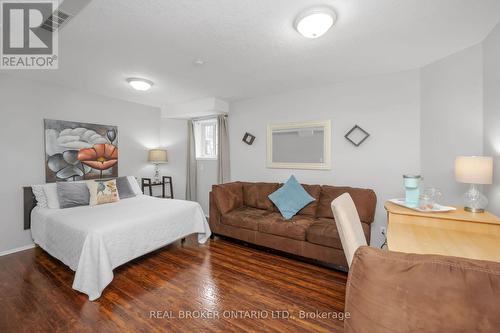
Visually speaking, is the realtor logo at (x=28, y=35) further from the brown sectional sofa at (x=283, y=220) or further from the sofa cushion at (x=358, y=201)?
the sofa cushion at (x=358, y=201)

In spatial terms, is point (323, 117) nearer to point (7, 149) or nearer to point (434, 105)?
point (434, 105)

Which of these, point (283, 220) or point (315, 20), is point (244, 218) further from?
point (315, 20)

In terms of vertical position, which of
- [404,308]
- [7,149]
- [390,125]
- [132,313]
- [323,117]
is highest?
[323,117]

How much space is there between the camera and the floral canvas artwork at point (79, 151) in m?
3.36

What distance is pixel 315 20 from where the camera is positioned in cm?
168

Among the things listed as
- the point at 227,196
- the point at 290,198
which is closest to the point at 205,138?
the point at 227,196

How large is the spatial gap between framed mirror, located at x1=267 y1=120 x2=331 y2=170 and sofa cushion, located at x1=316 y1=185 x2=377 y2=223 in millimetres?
436

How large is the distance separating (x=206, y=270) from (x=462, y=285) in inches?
95.6

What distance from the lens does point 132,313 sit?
1.86 metres

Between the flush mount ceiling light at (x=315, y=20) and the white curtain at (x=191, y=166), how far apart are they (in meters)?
3.53

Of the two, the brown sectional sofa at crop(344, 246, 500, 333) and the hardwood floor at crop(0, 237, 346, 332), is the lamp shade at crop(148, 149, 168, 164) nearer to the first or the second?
the hardwood floor at crop(0, 237, 346, 332)

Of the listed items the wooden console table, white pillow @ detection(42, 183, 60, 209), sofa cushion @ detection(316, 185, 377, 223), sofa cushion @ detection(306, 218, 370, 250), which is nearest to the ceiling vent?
white pillow @ detection(42, 183, 60, 209)

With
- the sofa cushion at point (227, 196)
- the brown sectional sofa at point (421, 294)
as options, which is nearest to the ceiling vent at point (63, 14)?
the brown sectional sofa at point (421, 294)

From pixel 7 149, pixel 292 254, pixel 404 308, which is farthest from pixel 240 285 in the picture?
pixel 7 149
